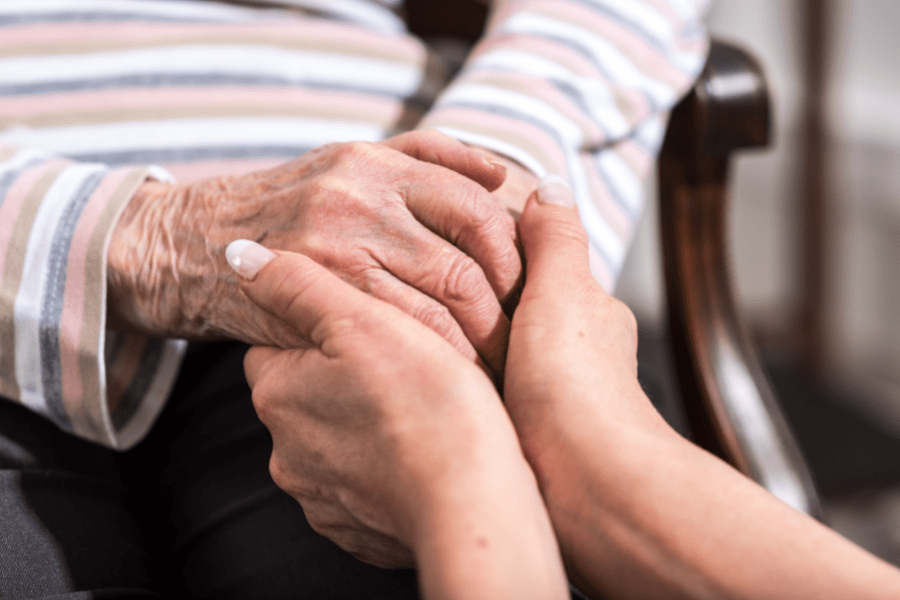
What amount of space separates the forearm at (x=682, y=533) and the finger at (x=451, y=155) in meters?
0.17

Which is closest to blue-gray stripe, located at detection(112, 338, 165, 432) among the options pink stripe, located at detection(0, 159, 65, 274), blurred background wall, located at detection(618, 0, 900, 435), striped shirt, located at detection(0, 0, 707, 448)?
striped shirt, located at detection(0, 0, 707, 448)

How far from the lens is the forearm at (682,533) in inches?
10.4

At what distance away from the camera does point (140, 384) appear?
475mm

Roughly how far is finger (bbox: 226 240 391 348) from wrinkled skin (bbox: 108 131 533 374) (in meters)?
0.02

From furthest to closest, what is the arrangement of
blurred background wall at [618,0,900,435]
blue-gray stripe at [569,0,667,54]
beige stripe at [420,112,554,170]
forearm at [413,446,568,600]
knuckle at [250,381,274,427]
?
blurred background wall at [618,0,900,435]
blue-gray stripe at [569,0,667,54]
beige stripe at [420,112,554,170]
knuckle at [250,381,274,427]
forearm at [413,446,568,600]

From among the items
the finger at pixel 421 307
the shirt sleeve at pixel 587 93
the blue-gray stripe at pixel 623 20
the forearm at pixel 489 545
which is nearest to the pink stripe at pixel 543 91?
the shirt sleeve at pixel 587 93

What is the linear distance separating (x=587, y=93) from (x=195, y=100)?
12.2 inches

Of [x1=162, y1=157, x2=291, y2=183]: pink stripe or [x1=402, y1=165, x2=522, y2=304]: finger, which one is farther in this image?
[x1=162, y1=157, x2=291, y2=183]: pink stripe

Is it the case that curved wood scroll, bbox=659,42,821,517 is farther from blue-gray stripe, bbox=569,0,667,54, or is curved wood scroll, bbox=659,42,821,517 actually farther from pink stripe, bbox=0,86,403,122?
pink stripe, bbox=0,86,403,122

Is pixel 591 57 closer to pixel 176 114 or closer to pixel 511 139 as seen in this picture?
pixel 511 139

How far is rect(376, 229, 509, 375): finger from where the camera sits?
38 cm

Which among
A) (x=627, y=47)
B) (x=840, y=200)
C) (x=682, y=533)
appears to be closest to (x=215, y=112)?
(x=627, y=47)

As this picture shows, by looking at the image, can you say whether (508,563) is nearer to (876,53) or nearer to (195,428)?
(195,428)

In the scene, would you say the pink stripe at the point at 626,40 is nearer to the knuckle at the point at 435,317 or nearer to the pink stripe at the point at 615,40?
the pink stripe at the point at 615,40
